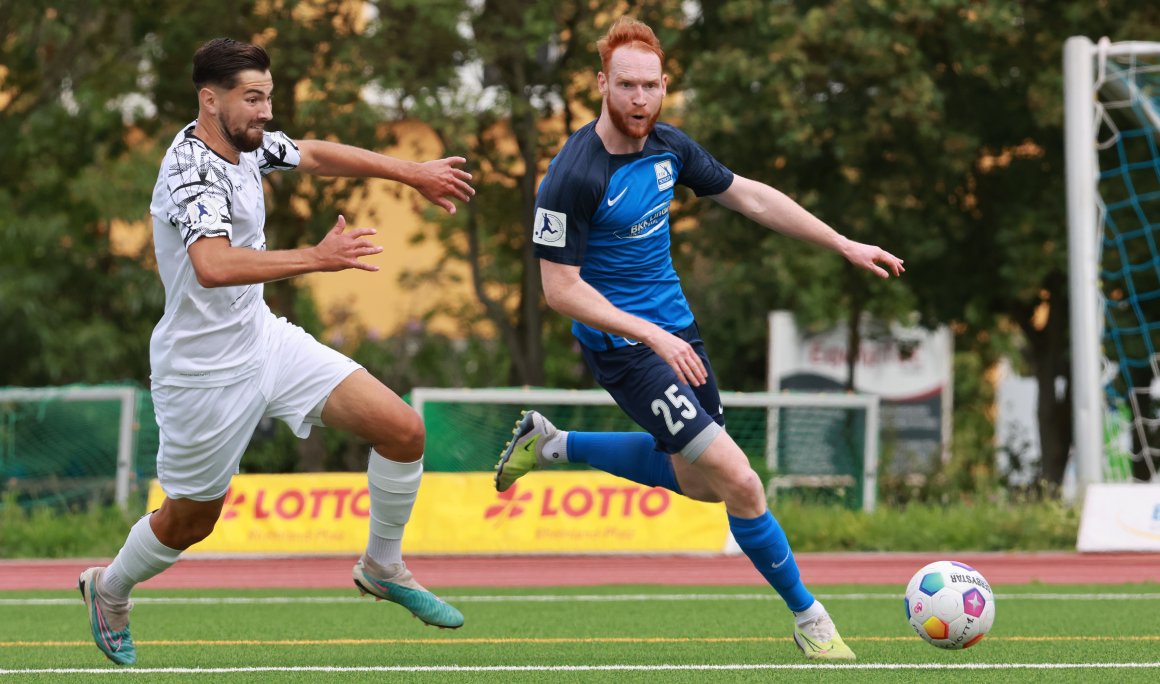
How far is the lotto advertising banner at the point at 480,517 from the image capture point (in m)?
12.7

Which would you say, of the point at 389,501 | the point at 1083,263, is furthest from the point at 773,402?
the point at 389,501

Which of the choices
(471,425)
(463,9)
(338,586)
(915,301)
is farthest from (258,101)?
(915,301)

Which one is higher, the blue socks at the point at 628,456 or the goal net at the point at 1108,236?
the goal net at the point at 1108,236

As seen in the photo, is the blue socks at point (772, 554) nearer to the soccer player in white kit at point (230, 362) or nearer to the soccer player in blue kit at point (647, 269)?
the soccer player in blue kit at point (647, 269)

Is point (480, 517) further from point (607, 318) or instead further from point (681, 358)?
point (681, 358)

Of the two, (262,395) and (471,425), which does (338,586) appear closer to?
(471,425)

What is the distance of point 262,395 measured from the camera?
235 inches

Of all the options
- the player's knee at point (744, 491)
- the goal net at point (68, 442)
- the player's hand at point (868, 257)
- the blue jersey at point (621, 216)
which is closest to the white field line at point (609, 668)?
the player's knee at point (744, 491)

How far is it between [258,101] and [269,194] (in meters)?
13.9

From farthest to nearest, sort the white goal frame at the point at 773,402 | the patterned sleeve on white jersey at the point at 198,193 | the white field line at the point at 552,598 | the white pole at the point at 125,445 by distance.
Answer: the white pole at the point at 125,445 < the white goal frame at the point at 773,402 < the white field line at the point at 552,598 < the patterned sleeve on white jersey at the point at 198,193

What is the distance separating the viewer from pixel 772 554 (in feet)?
20.5

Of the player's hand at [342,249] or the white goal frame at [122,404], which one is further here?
the white goal frame at [122,404]

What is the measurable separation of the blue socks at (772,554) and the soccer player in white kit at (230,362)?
45.5 inches

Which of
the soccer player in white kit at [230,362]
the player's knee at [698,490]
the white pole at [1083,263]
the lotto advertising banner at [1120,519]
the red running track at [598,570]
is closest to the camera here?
the soccer player in white kit at [230,362]
